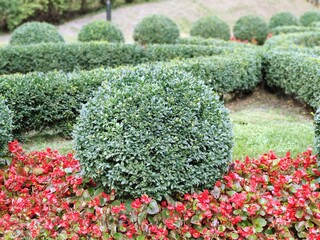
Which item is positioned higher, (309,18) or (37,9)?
(37,9)

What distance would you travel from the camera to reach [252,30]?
754 inches

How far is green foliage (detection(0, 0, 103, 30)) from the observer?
68.6ft

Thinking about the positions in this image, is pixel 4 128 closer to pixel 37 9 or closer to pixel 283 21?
pixel 283 21

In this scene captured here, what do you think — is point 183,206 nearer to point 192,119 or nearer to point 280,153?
point 192,119

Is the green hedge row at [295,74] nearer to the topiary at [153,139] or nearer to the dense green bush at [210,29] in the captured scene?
the topiary at [153,139]

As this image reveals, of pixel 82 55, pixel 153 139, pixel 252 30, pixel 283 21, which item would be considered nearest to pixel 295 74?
pixel 82 55

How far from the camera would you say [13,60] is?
11094mm

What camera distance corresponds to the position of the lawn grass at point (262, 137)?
20.4 feet

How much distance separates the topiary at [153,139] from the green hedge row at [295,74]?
4.33 meters

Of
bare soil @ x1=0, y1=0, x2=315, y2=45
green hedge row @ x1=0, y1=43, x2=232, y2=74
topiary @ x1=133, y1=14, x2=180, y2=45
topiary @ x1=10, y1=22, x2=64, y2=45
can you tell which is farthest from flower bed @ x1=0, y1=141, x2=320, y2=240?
bare soil @ x1=0, y1=0, x2=315, y2=45

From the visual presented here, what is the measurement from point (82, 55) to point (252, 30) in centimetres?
989

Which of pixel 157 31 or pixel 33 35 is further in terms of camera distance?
pixel 157 31

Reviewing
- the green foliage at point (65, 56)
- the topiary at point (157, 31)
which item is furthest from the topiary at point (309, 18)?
the green foliage at point (65, 56)

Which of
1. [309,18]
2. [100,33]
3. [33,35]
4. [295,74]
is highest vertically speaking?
[295,74]
